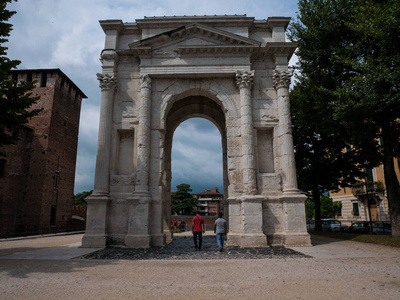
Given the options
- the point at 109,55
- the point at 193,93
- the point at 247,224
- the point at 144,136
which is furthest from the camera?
the point at 193,93

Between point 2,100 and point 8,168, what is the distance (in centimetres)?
1881

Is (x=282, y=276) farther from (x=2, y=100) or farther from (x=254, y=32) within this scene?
(x=254, y=32)

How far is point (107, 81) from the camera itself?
48.3ft

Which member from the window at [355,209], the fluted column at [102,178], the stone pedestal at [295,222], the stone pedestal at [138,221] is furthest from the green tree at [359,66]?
the window at [355,209]

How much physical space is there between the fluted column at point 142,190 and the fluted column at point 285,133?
253 inches

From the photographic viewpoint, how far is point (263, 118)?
48.2ft

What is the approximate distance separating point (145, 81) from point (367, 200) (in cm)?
2628

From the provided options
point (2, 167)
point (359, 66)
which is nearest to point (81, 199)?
point (2, 167)

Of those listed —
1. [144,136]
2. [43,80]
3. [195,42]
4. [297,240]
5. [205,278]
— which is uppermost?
[43,80]

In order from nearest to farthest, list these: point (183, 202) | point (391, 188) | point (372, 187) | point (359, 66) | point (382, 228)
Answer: point (359, 66), point (391, 188), point (382, 228), point (372, 187), point (183, 202)

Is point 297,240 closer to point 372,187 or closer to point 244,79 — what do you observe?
point 244,79

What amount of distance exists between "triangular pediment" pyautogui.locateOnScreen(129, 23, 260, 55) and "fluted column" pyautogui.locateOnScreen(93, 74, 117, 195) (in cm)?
216

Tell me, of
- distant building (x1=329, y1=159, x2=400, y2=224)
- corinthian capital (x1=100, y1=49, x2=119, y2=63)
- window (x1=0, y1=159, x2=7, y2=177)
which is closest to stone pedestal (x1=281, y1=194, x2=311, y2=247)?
corinthian capital (x1=100, y1=49, x2=119, y2=63)

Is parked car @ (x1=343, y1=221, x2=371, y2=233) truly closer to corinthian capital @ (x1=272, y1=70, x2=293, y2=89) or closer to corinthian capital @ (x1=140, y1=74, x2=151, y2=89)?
corinthian capital @ (x1=272, y1=70, x2=293, y2=89)
